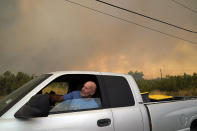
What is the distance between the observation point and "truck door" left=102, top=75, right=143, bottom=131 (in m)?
3.20

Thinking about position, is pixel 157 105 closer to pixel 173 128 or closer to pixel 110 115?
pixel 173 128

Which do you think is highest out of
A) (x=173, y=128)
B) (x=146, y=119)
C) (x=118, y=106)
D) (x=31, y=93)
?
(x=31, y=93)

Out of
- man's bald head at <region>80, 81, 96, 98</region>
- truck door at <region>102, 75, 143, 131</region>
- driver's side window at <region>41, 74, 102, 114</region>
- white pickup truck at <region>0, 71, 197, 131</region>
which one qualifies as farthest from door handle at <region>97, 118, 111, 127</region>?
man's bald head at <region>80, 81, 96, 98</region>

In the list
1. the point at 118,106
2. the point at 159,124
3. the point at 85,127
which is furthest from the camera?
the point at 159,124

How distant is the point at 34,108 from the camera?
2355mm

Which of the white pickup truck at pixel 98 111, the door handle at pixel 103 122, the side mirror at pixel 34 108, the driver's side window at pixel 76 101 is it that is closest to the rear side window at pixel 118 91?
the white pickup truck at pixel 98 111

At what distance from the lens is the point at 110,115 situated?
313 centimetres

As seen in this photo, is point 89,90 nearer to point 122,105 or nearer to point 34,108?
point 122,105

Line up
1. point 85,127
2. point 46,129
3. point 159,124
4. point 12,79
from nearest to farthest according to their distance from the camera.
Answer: point 46,129 < point 85,127 < point 159,124 < point 12,79

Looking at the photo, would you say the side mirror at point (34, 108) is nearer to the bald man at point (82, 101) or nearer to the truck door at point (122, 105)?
the bald man at point (82, 101)

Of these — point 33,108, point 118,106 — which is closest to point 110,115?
point 118,106

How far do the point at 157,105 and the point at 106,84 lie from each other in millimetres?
1052

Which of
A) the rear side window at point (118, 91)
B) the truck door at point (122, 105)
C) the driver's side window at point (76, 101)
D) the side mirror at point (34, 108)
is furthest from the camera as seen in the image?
the rear side window at point (118, 91)

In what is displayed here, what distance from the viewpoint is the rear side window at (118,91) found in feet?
11.2
